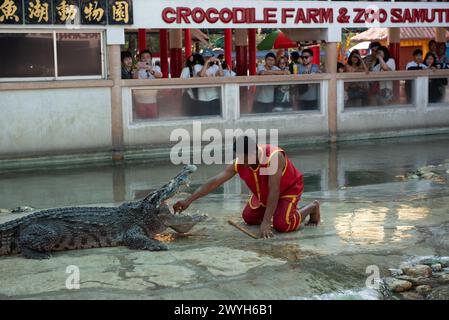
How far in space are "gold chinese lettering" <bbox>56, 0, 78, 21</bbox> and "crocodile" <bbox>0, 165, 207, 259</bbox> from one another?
6.93 m

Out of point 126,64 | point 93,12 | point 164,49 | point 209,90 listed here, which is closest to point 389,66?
point 209,90

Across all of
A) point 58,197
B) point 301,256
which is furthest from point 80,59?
point 301,256

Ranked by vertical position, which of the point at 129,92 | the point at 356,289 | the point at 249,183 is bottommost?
the point at 356,289

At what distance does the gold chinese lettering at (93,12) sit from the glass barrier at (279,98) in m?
3.21

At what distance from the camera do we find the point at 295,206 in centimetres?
631

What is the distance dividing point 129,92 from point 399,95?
642 centimetres

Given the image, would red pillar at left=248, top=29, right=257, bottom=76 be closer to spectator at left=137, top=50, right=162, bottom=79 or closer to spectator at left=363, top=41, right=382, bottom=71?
spectator at left=363, top=41, right=382, bottom=71

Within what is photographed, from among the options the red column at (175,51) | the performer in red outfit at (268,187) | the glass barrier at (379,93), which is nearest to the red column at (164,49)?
the red column at (175,51)

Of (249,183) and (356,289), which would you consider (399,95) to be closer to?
(249,183)

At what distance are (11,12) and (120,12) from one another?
1.97 m

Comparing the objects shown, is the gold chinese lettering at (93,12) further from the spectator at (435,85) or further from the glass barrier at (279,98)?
the spectator at (435,85)

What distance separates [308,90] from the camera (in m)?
14.4

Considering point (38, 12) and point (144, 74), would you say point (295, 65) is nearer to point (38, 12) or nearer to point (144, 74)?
point (144, 74)

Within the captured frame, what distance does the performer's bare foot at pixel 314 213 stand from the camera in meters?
6.47
